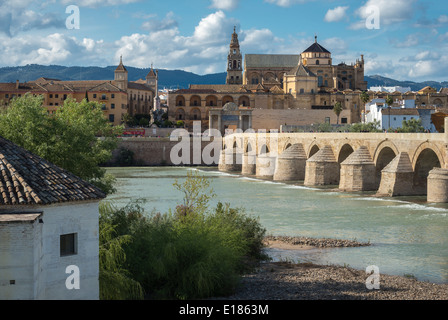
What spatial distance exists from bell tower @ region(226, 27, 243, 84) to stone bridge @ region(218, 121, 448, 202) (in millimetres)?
70585

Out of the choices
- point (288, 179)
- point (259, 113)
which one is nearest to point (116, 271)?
point (288, 179)

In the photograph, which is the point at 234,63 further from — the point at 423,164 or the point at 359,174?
the point at 423,164

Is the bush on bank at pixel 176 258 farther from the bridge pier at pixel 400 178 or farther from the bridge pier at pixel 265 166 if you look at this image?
the bridge pier at pixel 265 166

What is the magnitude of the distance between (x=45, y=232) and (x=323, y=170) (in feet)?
112

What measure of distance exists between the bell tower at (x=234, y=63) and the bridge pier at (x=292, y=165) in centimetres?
7382

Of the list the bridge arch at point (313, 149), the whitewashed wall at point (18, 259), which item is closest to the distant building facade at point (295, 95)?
the bridge arch at point (313, 149)

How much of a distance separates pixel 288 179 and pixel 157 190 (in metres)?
12.1

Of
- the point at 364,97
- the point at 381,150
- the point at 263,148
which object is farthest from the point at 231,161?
the point at 364,97

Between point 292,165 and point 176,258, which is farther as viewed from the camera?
point 292,165

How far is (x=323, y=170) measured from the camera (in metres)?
43.8

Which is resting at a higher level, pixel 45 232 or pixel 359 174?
pixel 45 232

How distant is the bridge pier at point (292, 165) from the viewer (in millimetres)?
50031

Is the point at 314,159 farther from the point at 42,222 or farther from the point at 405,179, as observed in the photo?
the point at 42,222

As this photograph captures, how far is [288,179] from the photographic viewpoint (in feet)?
164
